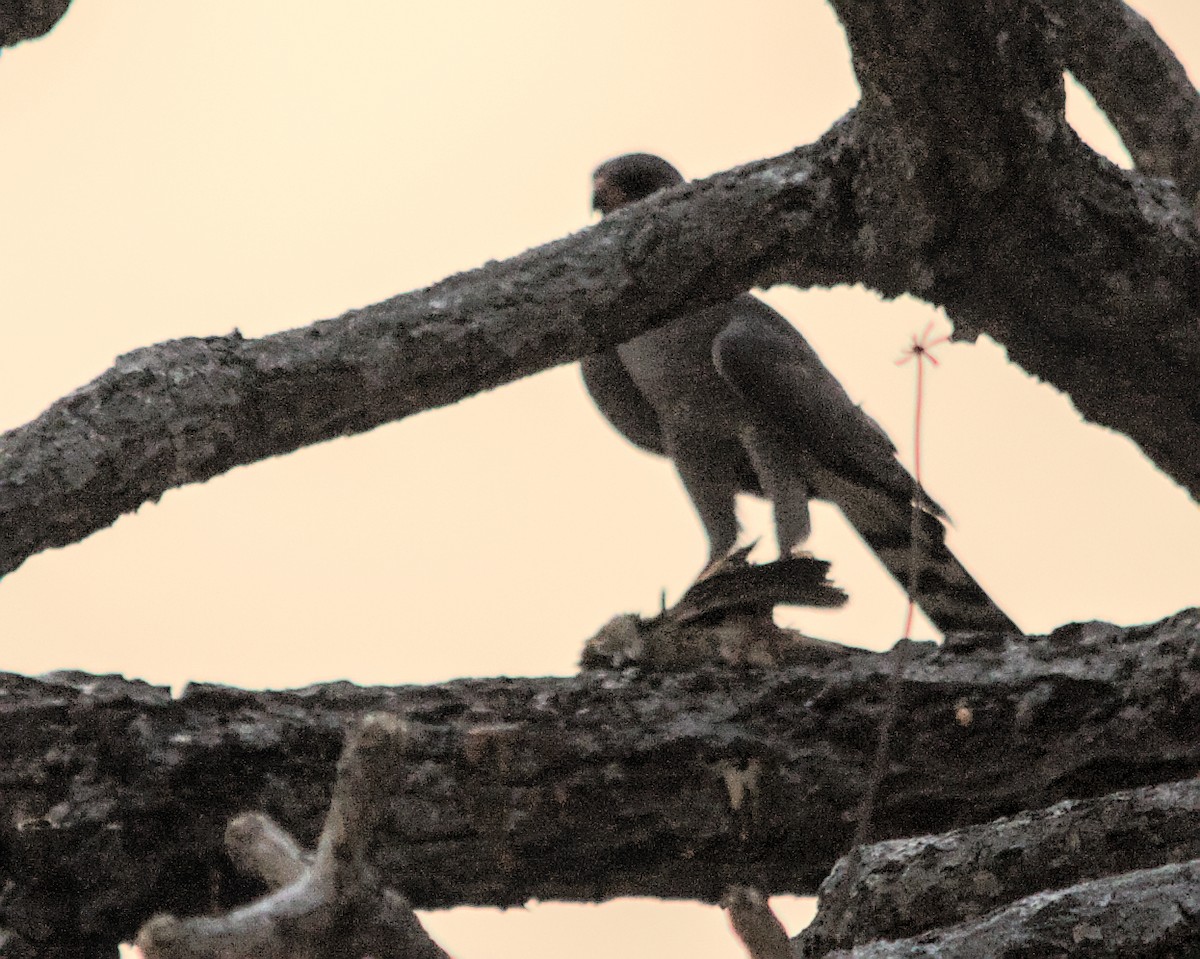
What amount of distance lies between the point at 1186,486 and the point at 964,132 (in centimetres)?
209

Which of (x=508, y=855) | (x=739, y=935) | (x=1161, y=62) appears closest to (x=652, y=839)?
(x=508, y=855)

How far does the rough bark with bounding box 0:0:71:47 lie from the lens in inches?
162

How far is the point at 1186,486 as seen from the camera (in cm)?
576

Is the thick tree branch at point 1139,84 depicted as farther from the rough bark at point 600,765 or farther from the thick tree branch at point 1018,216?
the rough bark at point 600,765

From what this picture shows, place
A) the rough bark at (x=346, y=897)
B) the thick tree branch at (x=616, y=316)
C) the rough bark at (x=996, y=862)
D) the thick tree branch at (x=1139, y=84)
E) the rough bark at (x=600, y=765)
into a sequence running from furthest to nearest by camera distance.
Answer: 1. the thick tree branch at (x=1139, y=84)
2. the thick tree branch at (x=616, y=316)
3. the rough bark at (x=600, y=765)
4. the rough bark at (x=996, y=862)
5. the rough bark at (x=346, y=897)

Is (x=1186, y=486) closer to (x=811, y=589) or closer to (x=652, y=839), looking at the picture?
(x=811, y=589)

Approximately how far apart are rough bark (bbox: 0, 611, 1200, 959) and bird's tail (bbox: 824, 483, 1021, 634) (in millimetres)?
1380

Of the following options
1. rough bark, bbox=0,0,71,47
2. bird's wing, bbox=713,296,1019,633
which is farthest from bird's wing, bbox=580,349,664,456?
rough bark, bbox=0,0,71,47

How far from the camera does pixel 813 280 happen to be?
479 cm

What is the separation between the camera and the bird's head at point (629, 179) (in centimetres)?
676

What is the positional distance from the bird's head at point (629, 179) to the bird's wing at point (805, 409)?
95 centimetres

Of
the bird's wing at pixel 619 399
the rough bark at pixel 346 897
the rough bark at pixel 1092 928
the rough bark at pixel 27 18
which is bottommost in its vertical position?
the rough bark at pixel 1092 928

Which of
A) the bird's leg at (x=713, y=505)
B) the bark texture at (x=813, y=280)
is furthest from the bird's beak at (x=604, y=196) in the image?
the bark texture at (x=813, y=280)

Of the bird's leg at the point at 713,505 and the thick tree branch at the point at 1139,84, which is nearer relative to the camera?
the thick tree branch at the point at 1139,84
